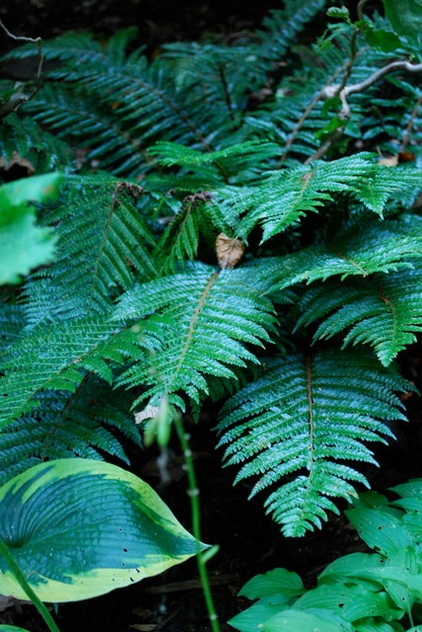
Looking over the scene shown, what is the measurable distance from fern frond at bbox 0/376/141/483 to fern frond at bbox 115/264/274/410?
4.4 inches

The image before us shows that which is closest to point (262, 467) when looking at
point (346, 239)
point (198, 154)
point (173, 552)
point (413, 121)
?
point (173, 552)

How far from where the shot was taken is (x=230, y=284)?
1.94 meters

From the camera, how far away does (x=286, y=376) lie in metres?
1.82

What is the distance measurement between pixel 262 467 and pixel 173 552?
0.97 feet

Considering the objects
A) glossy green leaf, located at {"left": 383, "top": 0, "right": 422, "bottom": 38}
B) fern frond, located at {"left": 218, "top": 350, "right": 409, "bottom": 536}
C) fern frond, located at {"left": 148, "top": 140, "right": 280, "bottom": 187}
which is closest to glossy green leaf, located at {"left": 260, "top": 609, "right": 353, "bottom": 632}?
fern frond, located at {"left": 218, "top": 350, "right": 409, "bottom": 536}

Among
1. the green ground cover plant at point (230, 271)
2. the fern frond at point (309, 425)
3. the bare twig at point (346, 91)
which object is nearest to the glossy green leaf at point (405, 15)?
the green ground cover plant at point (230, 271)

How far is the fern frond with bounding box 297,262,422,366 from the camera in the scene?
5.10 ft

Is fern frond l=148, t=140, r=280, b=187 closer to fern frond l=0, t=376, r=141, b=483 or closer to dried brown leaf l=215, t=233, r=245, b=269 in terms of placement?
dried brown leaf l=215, t=233, r=245, b=269

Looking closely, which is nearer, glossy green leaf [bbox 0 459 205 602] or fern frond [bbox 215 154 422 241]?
glossy green leaf [bbox 0 459 205 602]

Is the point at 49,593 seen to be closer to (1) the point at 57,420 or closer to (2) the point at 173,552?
(2) the point at 173,552

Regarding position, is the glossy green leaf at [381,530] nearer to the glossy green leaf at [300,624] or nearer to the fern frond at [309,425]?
the fern frond at [309,425]

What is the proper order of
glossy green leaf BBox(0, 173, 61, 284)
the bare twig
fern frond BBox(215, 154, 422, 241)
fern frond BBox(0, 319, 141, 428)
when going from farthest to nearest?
the bare twig → fern frond BBox(215, 154, 422, 241) → fern frond BBox(0, 319, 141, 428) → glossy green leaf BBox(0, 173, 61, 284)

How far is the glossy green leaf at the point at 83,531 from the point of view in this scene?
1375mm

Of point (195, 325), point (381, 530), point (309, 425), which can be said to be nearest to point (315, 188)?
point (195, 325)
